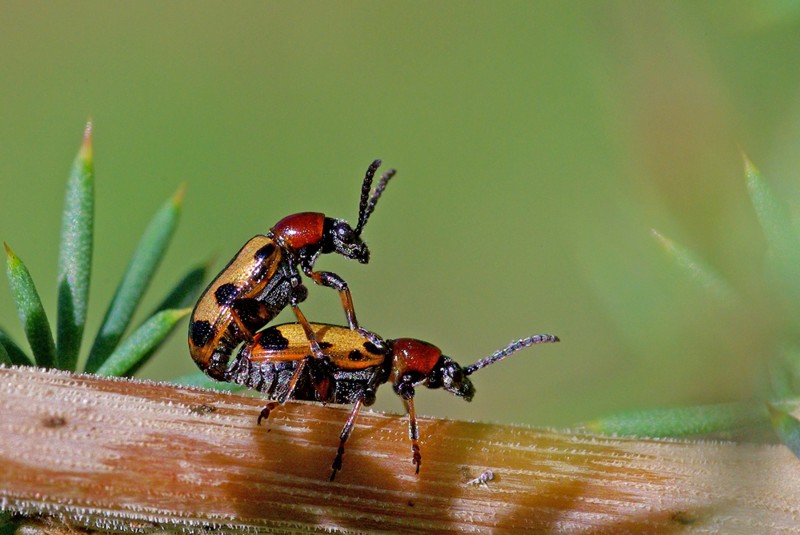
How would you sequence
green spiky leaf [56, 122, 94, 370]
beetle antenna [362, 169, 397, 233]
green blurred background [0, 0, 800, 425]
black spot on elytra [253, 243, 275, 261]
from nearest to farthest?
green spiky leaf [56, 122, 94, 370]
black spot on elytra [253, 243, 275, 261]
beetle antenna [362, 169, 397, 233]
green blurred background [0, 0, 800, 425]

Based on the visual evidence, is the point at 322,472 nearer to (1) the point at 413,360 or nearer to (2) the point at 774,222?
(1) the point at 413,360

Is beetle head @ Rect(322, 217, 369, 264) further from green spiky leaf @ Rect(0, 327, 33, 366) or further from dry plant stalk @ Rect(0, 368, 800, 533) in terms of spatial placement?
green spiky leaf @ Rect(0, 327, 33, 366)

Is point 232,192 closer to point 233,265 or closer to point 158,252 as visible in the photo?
point 233,265

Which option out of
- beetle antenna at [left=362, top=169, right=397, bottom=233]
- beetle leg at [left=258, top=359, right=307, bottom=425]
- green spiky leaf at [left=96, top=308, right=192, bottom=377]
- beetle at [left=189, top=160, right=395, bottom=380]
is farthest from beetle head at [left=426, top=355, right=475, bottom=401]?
green spiky leaf at [left=96, top=308, right=192, bottom=377]

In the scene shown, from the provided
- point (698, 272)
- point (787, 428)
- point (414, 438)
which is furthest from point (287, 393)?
point (787, 428)

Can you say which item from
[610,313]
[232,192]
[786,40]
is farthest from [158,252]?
[232,192]

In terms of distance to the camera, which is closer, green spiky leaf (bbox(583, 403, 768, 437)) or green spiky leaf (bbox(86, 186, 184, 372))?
green spiky leaf (bbox(583, 403, 768, 437))
